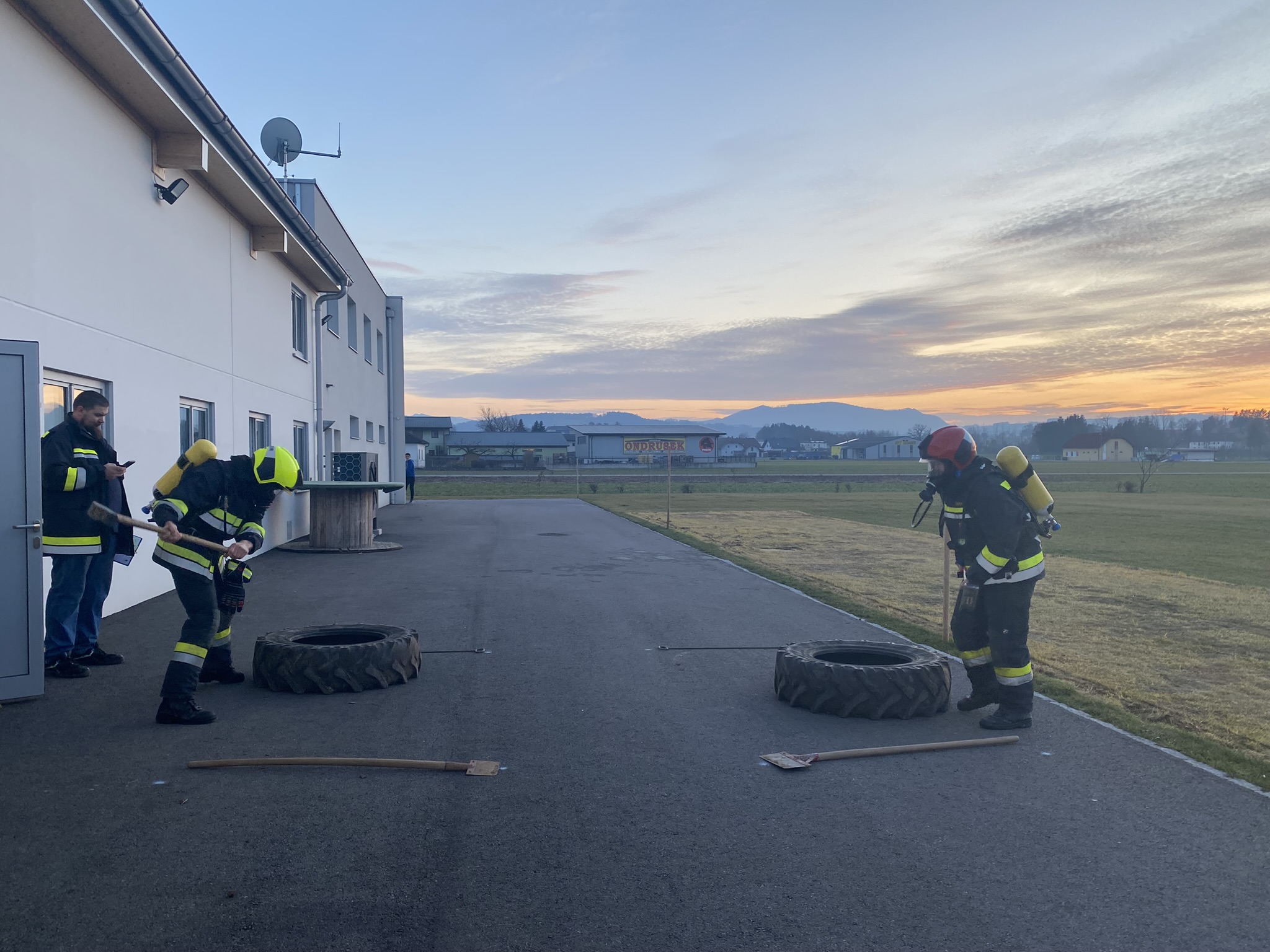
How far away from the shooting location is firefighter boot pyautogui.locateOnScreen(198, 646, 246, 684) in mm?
6926

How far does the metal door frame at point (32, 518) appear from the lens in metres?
6.26

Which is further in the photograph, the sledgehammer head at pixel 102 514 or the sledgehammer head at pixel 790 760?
the sledgehammer head at pixel 102 514

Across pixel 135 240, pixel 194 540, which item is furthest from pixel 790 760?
pixel 135 240

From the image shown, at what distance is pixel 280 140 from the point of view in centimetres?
2192

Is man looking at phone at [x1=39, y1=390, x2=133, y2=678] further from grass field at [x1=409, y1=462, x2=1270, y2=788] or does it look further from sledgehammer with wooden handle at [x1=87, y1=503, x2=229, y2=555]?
grass field at [x1=409, y1=462, x2=1270, y2=788]

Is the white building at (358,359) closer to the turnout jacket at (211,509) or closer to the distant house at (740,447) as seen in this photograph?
the turnout jacket at (211,509)

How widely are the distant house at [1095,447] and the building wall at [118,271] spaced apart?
124112 millimetres

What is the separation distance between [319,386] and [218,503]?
15.1 m

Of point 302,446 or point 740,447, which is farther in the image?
point 740,447

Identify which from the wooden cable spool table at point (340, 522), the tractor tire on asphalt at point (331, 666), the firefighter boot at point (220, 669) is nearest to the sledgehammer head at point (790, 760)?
the tractor tire on asphalt at point (331, 666)

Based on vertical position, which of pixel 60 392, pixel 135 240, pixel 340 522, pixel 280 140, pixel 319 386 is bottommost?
pixel 340 522

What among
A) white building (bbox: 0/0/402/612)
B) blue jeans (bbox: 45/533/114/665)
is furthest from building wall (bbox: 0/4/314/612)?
blue jeans (bbox: 45/533/114/665)

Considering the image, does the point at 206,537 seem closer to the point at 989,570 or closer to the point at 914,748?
the point at 914,748

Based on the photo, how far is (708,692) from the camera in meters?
6.80
